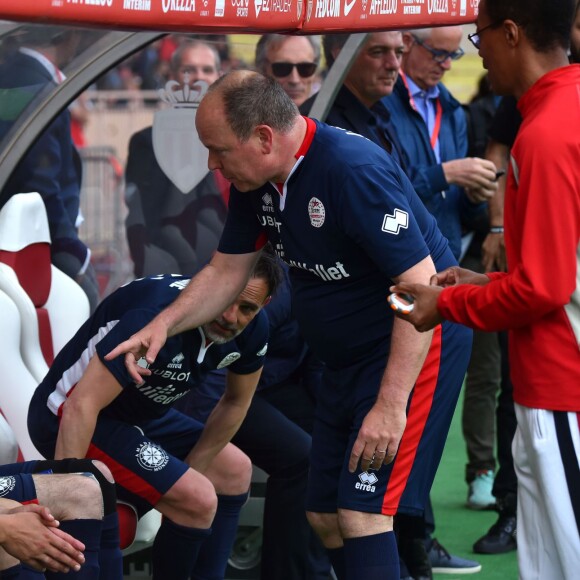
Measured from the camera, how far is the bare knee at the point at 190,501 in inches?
163

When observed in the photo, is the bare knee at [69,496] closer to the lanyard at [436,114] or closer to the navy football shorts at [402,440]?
Answer: the navy football shorts at [402,440]

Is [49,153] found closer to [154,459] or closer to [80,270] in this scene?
[80,270]

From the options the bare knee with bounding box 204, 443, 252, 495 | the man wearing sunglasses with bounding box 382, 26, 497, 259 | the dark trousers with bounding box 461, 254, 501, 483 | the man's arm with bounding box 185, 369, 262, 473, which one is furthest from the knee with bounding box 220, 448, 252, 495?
the dark trousers with bounding box 461, 254, 501, 483

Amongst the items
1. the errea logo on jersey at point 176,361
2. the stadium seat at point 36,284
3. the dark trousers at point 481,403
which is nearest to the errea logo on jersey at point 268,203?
the errea logo on jersey at point 176,361

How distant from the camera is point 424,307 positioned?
9.80 feet

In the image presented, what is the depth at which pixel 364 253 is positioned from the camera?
3.54m

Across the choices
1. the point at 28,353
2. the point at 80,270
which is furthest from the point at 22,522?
the point at 80,270

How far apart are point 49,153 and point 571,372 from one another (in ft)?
Result: 10.2

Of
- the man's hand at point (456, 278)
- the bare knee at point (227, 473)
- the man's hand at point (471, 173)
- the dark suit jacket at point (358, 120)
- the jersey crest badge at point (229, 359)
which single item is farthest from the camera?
the man's hand at point (471, 173)

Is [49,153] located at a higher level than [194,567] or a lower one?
higher

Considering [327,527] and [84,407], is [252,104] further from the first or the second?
[327,527]

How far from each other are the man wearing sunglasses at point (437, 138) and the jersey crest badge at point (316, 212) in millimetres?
1800

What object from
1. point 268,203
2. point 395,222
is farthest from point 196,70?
point 395,222

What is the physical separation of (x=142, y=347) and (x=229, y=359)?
67cm
